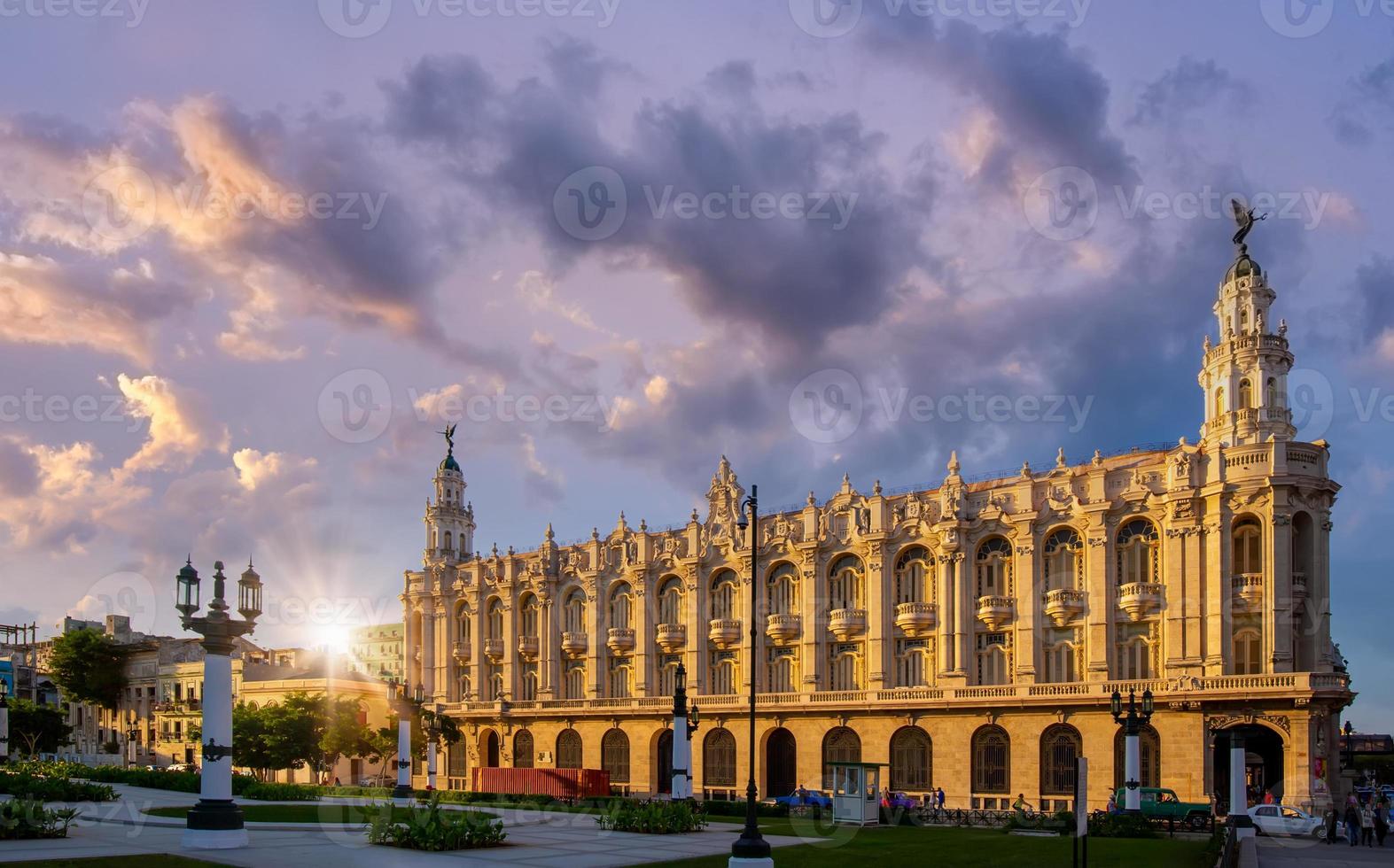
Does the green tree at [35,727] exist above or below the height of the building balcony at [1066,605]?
below

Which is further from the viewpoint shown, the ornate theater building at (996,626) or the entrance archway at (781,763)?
the entrance archway at (781,763)

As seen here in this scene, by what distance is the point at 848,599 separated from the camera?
71438 millimetres

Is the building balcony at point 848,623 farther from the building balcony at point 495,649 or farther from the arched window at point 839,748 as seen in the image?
the building balcony at point 495,649

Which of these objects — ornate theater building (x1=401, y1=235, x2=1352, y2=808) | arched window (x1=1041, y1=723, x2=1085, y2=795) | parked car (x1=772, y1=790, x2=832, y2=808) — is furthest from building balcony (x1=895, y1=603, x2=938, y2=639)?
parked car (x1=772, y1=790, x2=832, y2=808)

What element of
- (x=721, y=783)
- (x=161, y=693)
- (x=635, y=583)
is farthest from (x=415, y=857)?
(x=161, y=693)

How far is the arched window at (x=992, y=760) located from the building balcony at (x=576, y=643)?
29861 millimetres

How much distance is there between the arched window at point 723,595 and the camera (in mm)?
76938

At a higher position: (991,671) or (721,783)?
(991,671)

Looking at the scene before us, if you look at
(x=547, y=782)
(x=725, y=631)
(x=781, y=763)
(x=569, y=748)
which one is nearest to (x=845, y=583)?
(x=725, y=631)

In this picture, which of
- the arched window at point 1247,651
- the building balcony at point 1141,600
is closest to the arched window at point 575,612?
the building balcony at point 1141,600

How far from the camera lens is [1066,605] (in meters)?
62.2

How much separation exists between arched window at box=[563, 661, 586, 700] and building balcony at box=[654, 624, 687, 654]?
825 cm

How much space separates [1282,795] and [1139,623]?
9886 millimetres

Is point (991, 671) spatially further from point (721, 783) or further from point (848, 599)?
point (721, 783)
